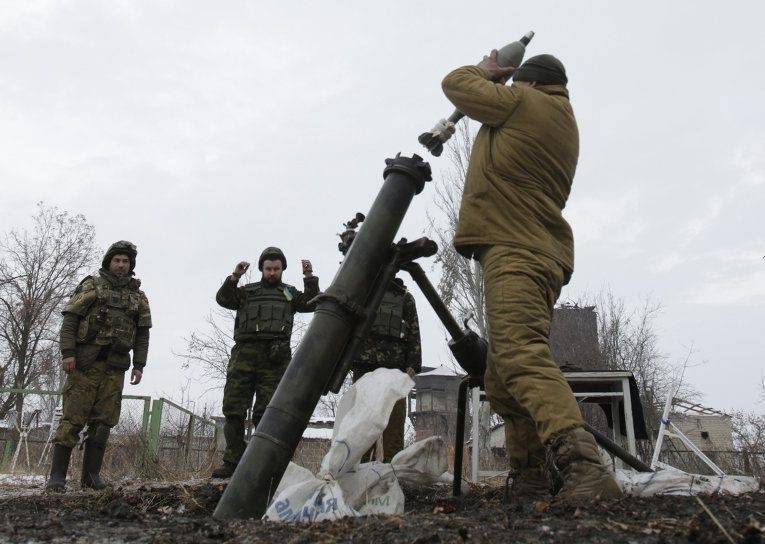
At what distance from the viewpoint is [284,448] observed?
2275 millimetres

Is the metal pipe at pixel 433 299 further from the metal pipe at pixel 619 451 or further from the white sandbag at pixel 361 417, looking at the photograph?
the metal pipe at pixel 619 451

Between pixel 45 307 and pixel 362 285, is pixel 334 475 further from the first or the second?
pixel 45 307

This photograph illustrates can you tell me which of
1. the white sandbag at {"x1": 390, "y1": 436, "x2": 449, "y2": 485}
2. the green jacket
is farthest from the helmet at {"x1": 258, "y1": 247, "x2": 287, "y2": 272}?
the green jacket

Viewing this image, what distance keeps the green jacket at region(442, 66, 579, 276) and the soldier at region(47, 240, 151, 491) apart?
11.3ft

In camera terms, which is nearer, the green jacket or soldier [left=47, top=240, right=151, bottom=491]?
the green jacket

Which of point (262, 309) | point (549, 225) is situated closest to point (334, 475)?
point (549, 225)

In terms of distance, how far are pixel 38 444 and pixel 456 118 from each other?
13.0 m

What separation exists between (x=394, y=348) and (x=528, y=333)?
116 inches

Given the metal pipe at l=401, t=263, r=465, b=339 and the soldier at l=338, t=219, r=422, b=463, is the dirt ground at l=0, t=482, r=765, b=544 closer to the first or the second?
the metal pipe at l=401, t=263, r=465, b=339

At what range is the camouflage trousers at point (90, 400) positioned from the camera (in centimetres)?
462

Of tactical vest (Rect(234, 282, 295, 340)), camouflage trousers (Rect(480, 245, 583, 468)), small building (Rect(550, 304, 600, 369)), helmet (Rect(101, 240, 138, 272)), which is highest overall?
small building (Rect(550, 304, 600, 369))

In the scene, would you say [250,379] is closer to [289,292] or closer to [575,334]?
[289,292]

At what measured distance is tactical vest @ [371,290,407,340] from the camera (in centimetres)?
506

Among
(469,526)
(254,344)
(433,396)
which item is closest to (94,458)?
(254,344)
